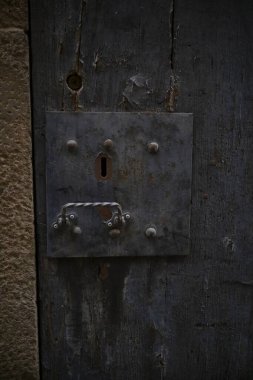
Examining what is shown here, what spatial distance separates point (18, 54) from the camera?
2.67ft

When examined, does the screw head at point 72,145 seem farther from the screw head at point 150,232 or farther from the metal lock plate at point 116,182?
the screw head at point 150,232

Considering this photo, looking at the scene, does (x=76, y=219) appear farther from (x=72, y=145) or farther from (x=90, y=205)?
(x=72, y=145)

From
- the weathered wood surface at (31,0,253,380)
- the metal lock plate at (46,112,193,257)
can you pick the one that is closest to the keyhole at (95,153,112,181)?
the metal lock plate at (46,112,193,257)

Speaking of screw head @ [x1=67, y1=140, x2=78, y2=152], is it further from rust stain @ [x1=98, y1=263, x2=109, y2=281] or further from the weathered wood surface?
rust stain @ [x1=98, y1=263, x2=109, y2=281]

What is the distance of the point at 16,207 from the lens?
858mm

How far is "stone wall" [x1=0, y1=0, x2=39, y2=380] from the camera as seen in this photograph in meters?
0.81

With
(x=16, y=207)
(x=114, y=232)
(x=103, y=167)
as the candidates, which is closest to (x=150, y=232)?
(x=114, y=232)

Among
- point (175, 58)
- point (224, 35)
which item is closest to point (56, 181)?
point (175, 58)

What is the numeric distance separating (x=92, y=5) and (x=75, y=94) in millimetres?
196

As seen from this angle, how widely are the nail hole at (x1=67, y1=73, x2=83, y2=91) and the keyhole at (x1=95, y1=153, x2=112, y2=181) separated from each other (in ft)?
0.53

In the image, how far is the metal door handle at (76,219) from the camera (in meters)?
0.86

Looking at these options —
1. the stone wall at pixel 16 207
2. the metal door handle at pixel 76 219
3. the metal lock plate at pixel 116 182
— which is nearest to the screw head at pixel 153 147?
the metal lock plate at pixel 116 182

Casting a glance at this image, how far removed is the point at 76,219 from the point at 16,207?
0.45 ft

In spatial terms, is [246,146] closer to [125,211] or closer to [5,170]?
[125,211]
